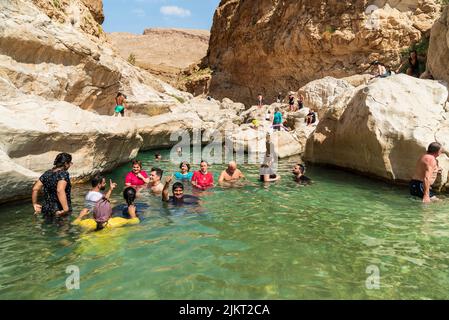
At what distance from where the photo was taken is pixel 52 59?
42.0 ft

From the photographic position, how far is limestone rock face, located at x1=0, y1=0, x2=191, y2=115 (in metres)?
11.6

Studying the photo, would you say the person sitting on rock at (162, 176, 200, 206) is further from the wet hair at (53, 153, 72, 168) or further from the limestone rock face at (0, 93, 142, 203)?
the limestone rock face at (0, 93, 142, 203)

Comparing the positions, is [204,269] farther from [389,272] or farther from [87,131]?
[87,131]

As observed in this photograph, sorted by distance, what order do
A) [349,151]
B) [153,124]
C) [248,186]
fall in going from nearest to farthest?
1. [248,186]
2. [349,151]
3. [153,124]

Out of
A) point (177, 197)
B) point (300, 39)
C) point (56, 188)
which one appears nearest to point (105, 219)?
point (56, 188)

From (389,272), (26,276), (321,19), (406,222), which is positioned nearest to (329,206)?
(406,222)

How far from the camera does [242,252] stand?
17.3ft

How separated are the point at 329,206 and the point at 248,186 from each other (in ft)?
9.42

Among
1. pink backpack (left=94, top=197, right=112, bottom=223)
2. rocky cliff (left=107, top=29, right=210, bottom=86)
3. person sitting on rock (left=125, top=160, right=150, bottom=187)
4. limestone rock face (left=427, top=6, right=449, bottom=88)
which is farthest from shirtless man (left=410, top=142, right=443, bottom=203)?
rocky cliff (left=107, top=29, right=210, bottom=86)

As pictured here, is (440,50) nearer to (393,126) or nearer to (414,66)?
(414,66)

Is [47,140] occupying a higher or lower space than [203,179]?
higher

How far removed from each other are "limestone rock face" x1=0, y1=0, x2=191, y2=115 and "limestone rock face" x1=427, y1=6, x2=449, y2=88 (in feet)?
38.6

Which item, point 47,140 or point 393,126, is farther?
point 393,126

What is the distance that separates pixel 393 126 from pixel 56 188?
8138 mm
